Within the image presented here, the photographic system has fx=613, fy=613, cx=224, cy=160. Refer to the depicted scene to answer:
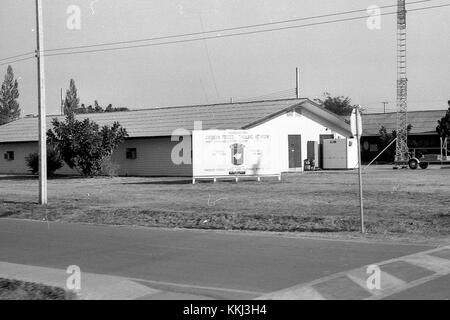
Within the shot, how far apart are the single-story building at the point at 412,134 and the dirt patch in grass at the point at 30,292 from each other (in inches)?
2052

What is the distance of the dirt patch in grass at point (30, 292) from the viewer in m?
7.96

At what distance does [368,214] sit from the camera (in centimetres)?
1688

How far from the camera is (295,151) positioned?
43656 millimetres

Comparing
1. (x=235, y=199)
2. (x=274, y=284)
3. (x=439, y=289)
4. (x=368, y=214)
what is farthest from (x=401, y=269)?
(x=235, y=199)

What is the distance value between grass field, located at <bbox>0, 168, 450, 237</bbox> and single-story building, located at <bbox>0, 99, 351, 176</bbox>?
1322 cm

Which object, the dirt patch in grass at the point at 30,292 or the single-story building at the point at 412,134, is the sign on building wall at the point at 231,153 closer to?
the dirt patch in grass at the point at 30,292

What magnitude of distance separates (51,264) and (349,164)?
35920 mm

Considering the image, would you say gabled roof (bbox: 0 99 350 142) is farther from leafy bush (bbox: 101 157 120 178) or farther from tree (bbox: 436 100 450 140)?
tree (bbox: 436 100 450 140)

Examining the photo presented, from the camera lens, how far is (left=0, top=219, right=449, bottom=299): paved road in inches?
350

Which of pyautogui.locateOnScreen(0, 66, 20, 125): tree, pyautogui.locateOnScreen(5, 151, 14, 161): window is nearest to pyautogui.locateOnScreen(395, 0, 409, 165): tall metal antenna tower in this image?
pyautogui.locateOnScreen(5, 151, 14, 161): window

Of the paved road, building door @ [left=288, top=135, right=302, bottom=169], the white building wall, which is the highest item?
the white building wall

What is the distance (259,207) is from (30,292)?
12.0m

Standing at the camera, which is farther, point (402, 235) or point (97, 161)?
point (97, 161)

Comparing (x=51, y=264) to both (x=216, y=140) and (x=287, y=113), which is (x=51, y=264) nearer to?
(x=216, y=140)
